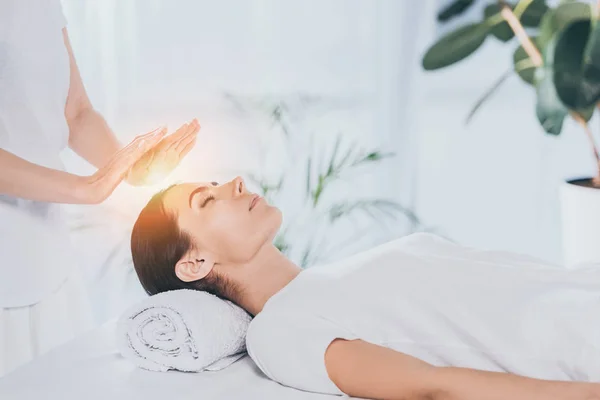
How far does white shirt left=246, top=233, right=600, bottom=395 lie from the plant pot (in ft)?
3.10

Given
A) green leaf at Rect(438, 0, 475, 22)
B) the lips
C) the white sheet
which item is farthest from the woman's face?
green leaf at Rect(438, 0, 475, 22)

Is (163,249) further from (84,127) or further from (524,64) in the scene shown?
(524,64)

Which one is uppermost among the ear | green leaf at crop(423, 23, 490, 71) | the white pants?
green leaf at crop(423, 23, 490, 71)

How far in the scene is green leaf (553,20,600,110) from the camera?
2158 millimetres

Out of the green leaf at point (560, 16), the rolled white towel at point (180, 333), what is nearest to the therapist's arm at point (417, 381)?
the rolled white towel at point (180, 333)

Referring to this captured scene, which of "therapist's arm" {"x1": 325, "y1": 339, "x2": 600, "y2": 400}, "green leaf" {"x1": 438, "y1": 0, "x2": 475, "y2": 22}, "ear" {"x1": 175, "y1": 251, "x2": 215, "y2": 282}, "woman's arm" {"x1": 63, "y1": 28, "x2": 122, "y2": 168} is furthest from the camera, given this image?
"green leaf" {"x1": 438, "y1": 0, "x2": 475, "y2": 22}

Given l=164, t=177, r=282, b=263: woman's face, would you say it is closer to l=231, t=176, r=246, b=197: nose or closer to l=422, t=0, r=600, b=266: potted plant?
l=231, t=176, r=246, b=197: nose

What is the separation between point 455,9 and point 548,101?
68 cm

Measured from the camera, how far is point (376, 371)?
122 cm

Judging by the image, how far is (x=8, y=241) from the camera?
5.54 ft

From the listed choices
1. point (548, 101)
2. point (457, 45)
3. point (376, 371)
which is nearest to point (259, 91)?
point (457, 45)

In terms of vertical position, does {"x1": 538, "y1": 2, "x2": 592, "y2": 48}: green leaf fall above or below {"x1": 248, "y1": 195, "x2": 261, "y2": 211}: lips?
above

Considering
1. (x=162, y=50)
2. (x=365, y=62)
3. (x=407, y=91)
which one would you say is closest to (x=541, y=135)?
(x=407, y=91)

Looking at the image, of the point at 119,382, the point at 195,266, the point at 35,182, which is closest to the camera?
the point at 119,382
